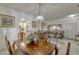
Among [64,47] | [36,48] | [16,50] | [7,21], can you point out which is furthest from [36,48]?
[7,21]

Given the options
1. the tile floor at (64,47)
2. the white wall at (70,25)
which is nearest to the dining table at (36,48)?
the tile floor at (64,47)

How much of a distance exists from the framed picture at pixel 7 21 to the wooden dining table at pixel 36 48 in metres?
0.39

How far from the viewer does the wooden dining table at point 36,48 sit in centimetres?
210

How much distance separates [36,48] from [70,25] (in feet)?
2.46

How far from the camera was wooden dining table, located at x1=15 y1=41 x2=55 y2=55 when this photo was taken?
2100 mm

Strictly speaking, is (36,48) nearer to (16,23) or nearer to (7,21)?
(16,23)

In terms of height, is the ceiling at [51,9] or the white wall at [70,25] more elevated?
the ceiling at [51,9]

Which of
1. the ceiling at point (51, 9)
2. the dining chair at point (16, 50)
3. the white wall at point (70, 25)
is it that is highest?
the ceiling at point (51, 9)

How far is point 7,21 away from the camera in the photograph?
6.84ft

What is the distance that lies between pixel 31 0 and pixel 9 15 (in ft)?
1.61

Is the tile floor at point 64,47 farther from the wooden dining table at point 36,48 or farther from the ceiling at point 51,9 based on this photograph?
the ceiling at point 51,9

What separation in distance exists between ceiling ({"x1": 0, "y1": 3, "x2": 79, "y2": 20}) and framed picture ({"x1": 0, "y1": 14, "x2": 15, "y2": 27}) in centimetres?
21
